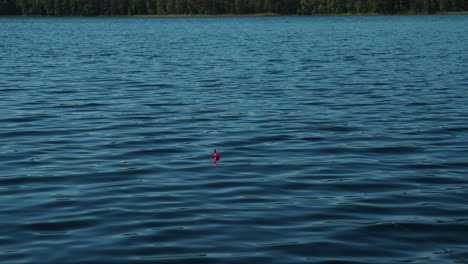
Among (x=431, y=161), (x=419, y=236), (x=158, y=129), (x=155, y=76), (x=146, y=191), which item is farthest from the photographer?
(x=155, y=76)

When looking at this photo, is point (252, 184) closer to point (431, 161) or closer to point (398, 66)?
point (431, 161)

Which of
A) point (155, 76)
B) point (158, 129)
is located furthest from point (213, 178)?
point (155, 76)

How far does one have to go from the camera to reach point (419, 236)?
9.89m

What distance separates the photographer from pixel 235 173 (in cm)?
1376

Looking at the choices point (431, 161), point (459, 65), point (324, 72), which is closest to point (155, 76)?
point (324, 72)

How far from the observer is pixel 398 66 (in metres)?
39.0

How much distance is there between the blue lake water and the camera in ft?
A: 31.3

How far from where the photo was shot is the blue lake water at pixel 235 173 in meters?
9.54

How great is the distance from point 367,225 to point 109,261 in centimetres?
421

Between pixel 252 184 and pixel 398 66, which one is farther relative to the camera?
pixel 398 66

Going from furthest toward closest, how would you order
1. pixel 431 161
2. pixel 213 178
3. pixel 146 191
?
pixel 431 161, pixel 213 178, pixel 146 191

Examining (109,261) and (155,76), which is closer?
(109,261)

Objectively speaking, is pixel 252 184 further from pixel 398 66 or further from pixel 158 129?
pixel 398 66

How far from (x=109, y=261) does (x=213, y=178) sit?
4.68 meters
